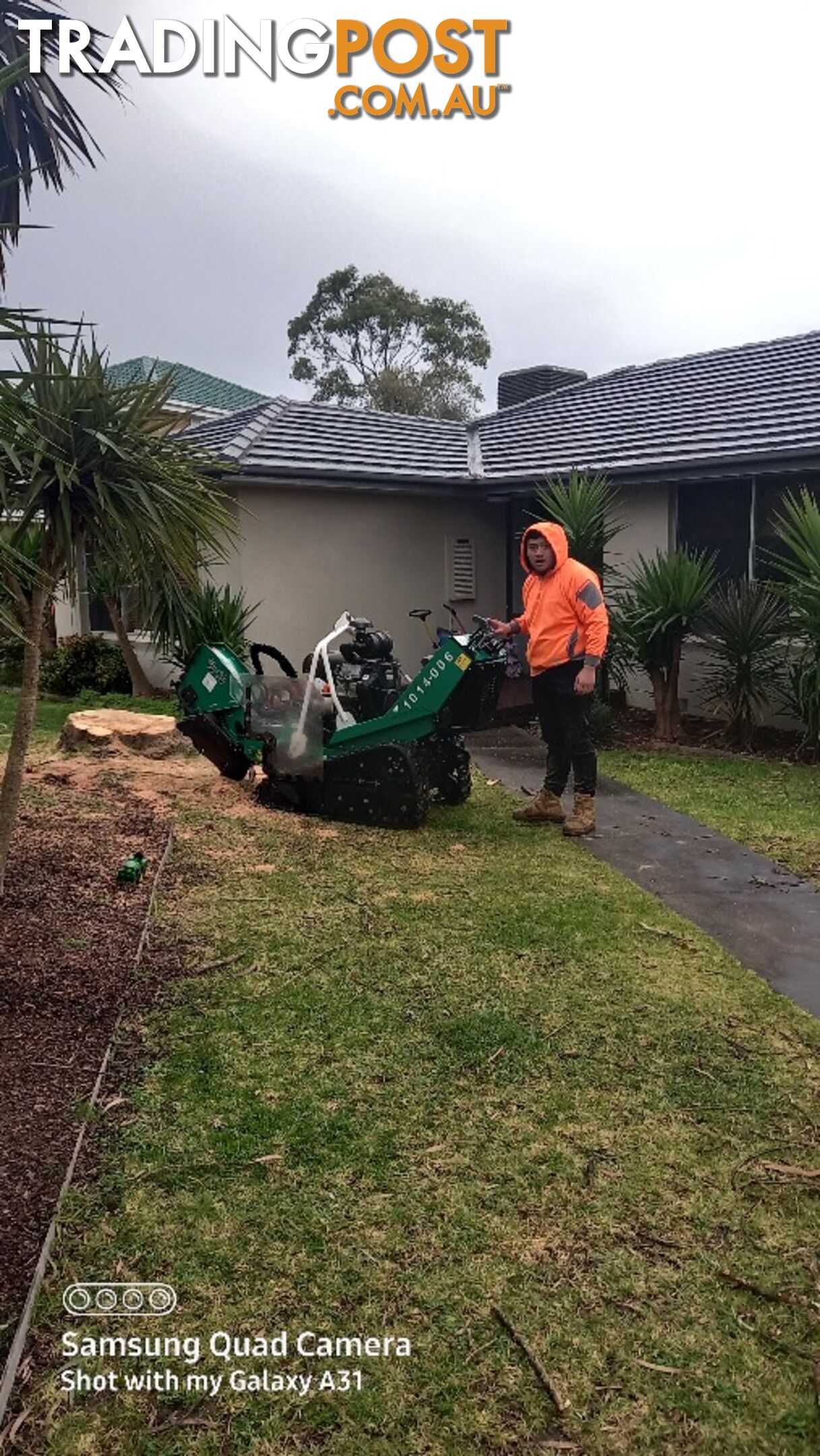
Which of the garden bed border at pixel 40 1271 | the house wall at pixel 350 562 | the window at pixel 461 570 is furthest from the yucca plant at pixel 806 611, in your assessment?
the garden bed border at pixel 40 1271

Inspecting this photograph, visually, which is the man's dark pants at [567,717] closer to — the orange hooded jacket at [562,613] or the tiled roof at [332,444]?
the orange hooded jacket at [562,613]

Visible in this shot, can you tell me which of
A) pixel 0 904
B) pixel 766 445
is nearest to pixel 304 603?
pixel 766 445

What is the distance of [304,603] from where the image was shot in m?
12.3

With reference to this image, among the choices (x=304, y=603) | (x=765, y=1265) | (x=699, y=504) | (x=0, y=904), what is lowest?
(x=765, y=1265)

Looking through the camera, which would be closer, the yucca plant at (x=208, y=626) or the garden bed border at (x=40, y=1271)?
the garden bed border at (x=40, y=1271)

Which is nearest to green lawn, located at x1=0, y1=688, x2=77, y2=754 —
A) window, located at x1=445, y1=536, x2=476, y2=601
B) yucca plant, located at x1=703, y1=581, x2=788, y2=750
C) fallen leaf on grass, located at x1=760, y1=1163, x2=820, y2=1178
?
window, located at x1=445, y1=536, x2=476, y2=601

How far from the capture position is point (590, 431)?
507 inches

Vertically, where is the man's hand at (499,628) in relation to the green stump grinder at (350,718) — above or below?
above

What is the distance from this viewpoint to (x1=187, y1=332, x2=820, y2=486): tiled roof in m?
10.6

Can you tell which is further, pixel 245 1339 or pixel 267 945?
pixel 267 945

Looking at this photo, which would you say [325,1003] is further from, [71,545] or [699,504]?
[699,504]

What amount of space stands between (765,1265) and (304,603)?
410 inches

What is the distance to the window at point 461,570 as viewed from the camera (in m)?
13.5

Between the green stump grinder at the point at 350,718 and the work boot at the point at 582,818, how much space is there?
890mm
